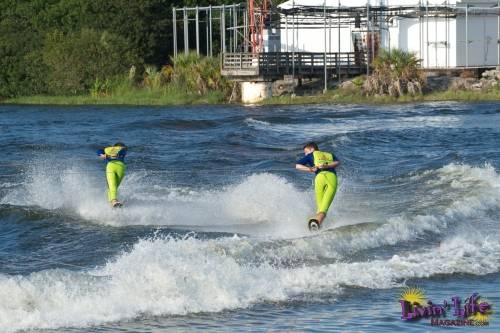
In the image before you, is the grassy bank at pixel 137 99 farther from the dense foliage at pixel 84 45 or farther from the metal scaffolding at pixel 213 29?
the metal scaffolding at pixel 213 29

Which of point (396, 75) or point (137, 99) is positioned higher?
point (396, 75)

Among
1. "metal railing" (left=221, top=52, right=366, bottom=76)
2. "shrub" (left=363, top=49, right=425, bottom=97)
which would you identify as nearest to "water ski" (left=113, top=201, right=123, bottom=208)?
"shrub" (left=363, top=49, right=425, bottom=97)

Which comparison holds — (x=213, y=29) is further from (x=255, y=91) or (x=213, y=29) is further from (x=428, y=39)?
(x=428, y=39)

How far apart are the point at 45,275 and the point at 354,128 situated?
1085 inches

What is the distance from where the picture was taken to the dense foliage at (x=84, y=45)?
68000 mm

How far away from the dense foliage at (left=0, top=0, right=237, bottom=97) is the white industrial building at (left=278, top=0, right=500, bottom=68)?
1130 centimetres

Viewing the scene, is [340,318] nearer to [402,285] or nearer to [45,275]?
[402,285]

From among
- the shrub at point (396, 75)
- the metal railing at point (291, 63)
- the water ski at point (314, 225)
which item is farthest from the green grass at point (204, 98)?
the water ski at point (314, 225)

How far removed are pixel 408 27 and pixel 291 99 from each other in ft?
25.1

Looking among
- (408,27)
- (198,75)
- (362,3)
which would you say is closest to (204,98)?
(198,75)

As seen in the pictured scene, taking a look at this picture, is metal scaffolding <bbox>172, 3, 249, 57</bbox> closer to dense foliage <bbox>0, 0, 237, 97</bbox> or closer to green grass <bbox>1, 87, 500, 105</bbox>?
dense foliage <bbox>0, 0, 237, 97</bbox>

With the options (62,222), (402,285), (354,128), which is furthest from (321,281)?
(354,128)

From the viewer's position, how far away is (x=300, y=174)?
90.1 feet

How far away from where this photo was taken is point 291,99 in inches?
2222
